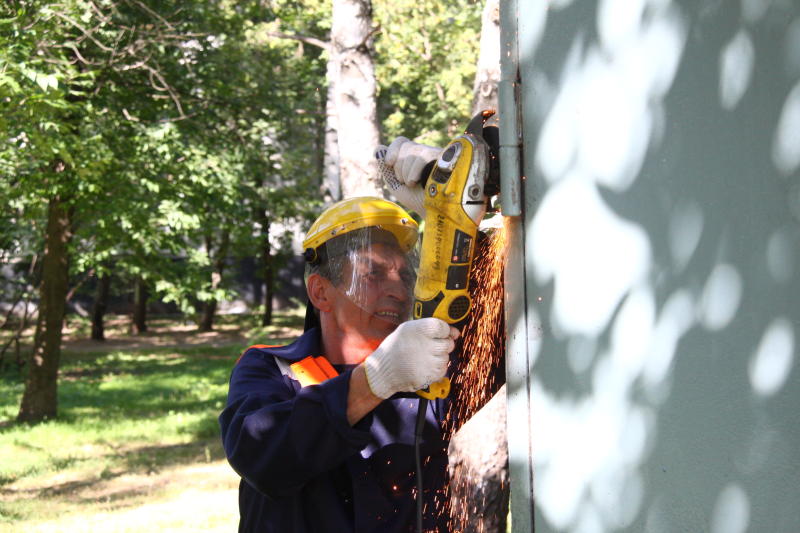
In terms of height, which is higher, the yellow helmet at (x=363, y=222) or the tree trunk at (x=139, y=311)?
the yellow helmet at (x=363, y=222)

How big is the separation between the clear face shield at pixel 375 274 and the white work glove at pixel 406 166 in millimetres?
194

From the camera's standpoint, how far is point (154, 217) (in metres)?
11.0

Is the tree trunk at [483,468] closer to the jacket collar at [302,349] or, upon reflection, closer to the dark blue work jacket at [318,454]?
the dark blue work jacket at [318,454]

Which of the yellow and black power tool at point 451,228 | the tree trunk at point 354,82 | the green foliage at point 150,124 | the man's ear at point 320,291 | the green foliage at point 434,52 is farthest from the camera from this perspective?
the green foliage at point 434,52

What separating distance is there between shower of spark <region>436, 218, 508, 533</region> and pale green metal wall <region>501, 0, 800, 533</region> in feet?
2.40

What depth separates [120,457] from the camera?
33.4 feet

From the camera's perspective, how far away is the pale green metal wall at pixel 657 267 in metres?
1.21

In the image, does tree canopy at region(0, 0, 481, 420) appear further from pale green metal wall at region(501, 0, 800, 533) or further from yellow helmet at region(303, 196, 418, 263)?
pale green metal wall at region(501, 0, 800, 533)

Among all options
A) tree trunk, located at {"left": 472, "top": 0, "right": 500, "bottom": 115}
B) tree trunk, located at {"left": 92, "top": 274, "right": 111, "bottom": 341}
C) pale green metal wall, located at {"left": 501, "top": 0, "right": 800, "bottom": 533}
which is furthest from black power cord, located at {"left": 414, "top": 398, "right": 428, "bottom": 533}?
tree trunk, located at {"left": 92, "top": 274, "right": 111, "bottom": 341}

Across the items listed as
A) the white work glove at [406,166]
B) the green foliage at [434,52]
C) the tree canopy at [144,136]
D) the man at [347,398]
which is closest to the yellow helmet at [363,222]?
the man at [347,398]

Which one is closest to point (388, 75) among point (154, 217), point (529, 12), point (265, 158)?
point (265, 158)

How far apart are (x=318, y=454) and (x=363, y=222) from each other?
790 millimetres

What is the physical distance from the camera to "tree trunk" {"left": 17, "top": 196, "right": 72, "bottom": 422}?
1157 cm

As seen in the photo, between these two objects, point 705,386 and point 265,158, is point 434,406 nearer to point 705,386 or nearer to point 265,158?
point 705,386
